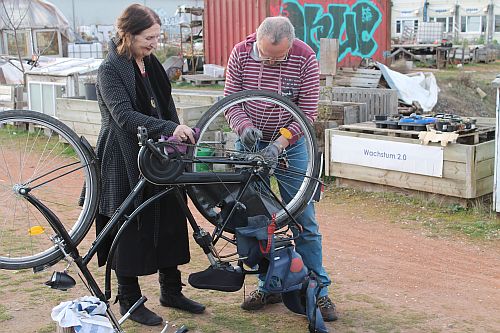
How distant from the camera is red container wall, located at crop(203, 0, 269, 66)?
18.4 m

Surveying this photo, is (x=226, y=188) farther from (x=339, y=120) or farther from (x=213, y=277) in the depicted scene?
(x=339, y=120)

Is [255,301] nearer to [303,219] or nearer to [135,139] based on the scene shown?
[303,219]

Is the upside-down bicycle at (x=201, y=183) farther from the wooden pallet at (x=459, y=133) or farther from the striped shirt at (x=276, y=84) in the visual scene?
the wooden pallet at (x=459, y=133)

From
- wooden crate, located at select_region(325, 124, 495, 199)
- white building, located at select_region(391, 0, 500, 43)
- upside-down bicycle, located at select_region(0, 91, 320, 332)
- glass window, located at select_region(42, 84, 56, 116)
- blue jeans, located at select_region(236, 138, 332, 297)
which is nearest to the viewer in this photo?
upside-down bicycle, located at select_region(0, 91, 320, 332)

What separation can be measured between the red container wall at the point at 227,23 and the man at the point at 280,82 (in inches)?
547

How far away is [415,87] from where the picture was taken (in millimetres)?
15242

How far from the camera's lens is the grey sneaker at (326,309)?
4.59m

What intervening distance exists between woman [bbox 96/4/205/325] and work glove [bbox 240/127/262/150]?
379mm

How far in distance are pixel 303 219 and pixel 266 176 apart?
0.55 metres

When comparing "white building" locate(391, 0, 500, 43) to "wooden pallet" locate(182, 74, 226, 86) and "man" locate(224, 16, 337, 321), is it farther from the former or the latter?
"man" locate(224, 16, 337, 321)

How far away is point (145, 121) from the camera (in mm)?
4027

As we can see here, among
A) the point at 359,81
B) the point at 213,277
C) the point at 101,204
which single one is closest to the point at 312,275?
the point at 213,277

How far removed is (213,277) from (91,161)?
3.19ft

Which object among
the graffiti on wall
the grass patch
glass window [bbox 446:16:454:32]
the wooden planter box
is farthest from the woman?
glass window [bbox 446:16:454:32]
